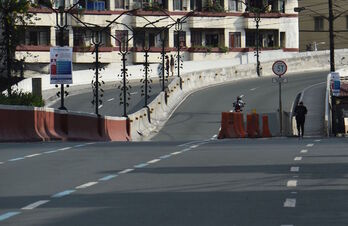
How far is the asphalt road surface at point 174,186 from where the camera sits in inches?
490

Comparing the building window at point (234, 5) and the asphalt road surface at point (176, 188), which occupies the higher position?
the building window at point (234, 5)

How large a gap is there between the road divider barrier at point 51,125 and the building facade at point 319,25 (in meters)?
94.0

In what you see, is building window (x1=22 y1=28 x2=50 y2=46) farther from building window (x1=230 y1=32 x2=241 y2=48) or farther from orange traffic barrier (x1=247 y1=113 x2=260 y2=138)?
orange traffic barrier (x1=247 y1=113 x2=260 y2=138)

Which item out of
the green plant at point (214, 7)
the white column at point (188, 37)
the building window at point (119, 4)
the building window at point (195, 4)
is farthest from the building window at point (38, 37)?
the green plant at point (214, 7)

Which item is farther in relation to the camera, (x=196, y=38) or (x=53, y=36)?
(x=196, y=38)

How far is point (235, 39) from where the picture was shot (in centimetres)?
12350

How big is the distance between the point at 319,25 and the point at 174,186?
432 ft

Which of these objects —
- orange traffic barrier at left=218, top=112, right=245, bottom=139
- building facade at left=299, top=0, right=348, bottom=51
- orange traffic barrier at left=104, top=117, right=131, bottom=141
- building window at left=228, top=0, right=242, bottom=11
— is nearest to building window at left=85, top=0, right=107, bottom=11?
building window at left=228, top=0, right=242, bottom=11

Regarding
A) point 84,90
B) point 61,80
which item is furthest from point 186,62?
point 61,80

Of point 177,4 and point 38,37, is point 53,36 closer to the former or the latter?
point 38,37

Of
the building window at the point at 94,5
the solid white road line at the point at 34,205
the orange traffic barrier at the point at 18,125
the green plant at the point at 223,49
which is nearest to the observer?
the solid white road line at the point at 34,205

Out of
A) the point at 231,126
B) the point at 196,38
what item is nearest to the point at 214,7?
the point at 196,38

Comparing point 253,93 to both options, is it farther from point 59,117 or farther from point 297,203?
point 297,203

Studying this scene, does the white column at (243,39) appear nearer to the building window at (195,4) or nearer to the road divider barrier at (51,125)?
the building window at (195,4)
